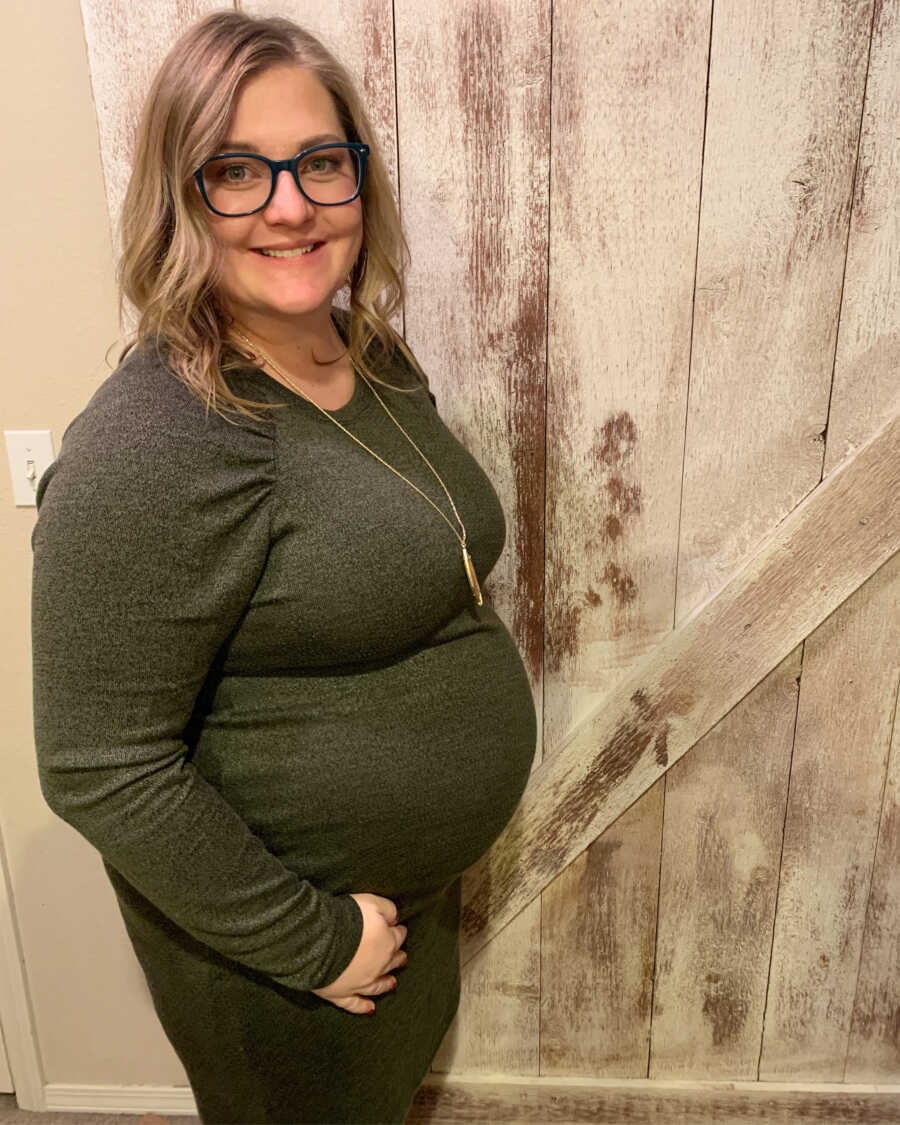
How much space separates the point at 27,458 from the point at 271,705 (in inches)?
24.4

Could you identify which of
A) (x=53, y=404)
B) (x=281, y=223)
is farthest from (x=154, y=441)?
(x=53, y=404)

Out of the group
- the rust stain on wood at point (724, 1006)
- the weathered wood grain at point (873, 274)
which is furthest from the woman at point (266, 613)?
the rust stain on wood at point (724, 1006)

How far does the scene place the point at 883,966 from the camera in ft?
5.06

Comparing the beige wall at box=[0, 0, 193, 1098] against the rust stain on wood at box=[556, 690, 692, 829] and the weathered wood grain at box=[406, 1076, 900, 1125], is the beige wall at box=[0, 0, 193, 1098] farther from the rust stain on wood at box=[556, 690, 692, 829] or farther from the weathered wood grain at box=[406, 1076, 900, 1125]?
the rust stain on wood at box=[556, 690, 692, 829]

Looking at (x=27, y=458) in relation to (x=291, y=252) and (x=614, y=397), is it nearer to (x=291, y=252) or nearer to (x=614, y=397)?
(x=291, y=252)

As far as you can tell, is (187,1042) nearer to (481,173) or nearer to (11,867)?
(11,867)

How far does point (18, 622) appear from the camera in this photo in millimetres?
1368

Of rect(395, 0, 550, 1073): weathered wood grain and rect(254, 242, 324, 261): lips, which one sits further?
rect(395, 0, 550, 1073): weathered wood grain

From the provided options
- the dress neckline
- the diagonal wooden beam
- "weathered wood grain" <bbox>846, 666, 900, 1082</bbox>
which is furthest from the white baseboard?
the dress neckline

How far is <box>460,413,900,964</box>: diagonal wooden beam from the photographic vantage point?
4.27 ft

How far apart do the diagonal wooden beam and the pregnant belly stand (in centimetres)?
39

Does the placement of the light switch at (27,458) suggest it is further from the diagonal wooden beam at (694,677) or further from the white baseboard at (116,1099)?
the white baseboard at (116,1099)

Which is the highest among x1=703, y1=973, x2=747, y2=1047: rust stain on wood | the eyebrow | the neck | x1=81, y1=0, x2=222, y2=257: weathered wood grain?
x1=81, y1=0, x2=222, y2=257: weathered wood grain

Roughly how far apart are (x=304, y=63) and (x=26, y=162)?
47 centimetres
